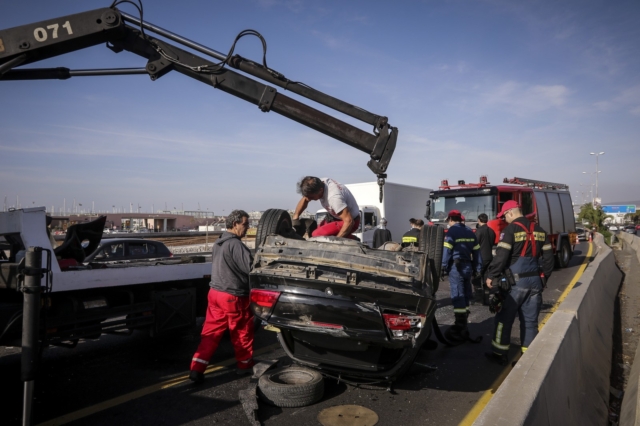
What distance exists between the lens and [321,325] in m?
3.66

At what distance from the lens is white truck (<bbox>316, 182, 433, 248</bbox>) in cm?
1839

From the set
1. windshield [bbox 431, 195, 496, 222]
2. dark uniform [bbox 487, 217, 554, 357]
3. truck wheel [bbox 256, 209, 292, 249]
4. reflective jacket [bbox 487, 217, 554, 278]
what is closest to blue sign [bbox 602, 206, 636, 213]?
windshield [bbox 431, 195, 496, 222]

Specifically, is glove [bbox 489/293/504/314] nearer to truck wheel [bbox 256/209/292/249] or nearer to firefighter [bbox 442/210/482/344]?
firefighter [bbox 442/210/482/344]

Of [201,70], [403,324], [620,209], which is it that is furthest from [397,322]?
[620,209]

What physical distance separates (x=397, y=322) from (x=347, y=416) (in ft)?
3.30

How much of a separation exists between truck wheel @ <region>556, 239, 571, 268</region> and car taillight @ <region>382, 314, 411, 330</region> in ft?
46.4

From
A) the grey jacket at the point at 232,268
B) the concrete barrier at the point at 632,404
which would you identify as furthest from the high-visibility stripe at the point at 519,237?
the grey jacket at the point at 232,268

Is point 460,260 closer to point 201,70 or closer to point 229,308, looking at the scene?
point 229,308

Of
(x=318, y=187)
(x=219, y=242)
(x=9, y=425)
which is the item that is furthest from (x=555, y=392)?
(x=9, y=425)

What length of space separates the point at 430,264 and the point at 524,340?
7.17 feet

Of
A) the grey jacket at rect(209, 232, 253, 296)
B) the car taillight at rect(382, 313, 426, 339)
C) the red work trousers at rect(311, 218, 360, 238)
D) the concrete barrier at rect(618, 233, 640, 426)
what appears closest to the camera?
the concrete barrier at rect(618, 233, 640, 426)

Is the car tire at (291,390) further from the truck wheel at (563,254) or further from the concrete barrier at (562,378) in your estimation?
the truck wheel at (563,254)

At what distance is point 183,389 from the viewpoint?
4523 mm

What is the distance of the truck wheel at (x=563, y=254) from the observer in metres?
15.8
